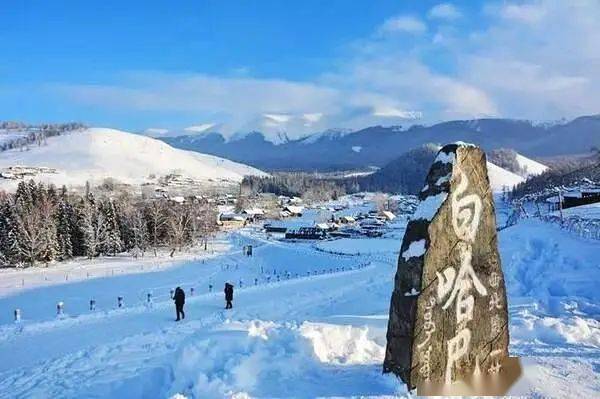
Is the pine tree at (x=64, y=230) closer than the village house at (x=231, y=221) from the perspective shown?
Yes

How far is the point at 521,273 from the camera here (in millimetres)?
24625

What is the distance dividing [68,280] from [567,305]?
38412mm

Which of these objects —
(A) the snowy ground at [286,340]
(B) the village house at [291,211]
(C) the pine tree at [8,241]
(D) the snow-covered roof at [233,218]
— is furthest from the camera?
(B) the village house at [291,211]

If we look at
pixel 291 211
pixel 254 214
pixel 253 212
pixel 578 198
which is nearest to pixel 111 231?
pixel 578 198

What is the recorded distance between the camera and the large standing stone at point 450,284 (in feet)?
32.1

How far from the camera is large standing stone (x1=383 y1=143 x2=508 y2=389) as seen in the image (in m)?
9.79

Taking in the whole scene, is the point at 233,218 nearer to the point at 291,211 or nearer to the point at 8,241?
the point at 291,211

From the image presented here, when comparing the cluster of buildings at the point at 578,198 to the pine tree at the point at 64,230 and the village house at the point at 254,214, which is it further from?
the village house at the point at 254,214

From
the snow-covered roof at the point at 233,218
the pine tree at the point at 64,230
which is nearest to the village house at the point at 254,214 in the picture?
the snow-covered roof at the point at 233,218

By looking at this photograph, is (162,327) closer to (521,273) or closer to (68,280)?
(521,273)

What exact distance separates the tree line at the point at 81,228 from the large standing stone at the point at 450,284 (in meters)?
52.4

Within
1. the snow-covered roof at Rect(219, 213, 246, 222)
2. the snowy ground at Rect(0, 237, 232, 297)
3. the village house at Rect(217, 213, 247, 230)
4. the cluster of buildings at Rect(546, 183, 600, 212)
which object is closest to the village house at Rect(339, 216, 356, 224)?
the village house at Rect(217, 213, 247, 230)

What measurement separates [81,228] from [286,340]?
53756mm

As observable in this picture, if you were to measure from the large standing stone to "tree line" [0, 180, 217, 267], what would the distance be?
52403mm
